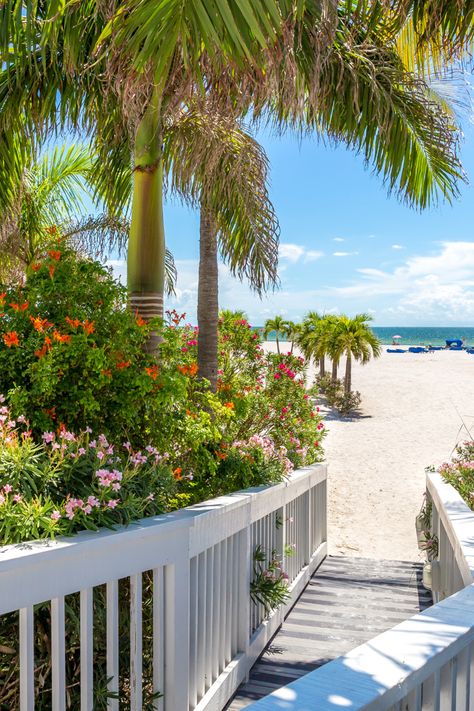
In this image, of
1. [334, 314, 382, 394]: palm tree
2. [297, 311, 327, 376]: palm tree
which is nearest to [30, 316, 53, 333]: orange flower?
[334, 314, 382, 394]: palm tree

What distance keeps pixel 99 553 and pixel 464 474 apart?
4708mm

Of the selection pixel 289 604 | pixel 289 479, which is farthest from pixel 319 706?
pixel 289 604

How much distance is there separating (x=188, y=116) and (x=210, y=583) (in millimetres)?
4217

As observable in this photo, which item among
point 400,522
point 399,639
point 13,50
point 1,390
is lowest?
point 400,522

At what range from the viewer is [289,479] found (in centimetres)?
508

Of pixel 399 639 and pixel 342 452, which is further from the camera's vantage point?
pixel 342 452

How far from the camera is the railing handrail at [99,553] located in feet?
6.28

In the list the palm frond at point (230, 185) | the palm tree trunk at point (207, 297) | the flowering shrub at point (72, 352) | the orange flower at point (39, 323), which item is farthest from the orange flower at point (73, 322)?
the palm tree trunk at point (207, 297)

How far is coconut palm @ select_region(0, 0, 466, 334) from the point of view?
3.04m

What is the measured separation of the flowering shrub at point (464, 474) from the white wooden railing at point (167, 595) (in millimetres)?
1972

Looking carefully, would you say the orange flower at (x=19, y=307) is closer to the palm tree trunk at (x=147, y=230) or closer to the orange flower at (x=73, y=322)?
the orange flower at (x=73, y=322)

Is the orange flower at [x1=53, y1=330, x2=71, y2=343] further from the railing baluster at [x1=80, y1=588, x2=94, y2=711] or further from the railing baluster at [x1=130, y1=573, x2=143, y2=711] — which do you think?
the railing baluster at [x1=80, y1=588, x2=94, y2=711]

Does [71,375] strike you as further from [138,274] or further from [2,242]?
[2,242]

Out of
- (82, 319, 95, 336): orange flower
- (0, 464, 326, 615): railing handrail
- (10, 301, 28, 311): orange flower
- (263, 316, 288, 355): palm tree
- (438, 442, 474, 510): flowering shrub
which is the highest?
(263, 316, 288, 355): palm tree
